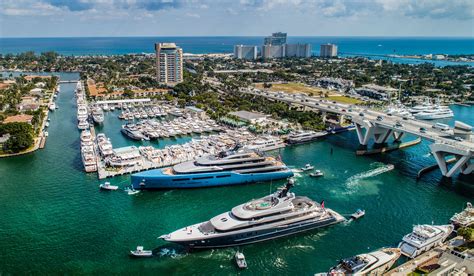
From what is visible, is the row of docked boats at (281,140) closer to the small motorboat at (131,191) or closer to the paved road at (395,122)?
the paved road at (395,122)

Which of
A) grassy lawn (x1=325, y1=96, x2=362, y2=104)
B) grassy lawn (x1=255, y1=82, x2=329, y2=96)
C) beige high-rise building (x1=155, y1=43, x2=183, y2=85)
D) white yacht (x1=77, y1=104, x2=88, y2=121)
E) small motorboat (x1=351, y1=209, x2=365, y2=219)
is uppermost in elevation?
beige high-rise building (x1=155, y1=43, x2=183, y2=85)

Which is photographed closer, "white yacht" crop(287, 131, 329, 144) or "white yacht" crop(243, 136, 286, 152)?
"white yacht" crop(243, 136, 286, 152)

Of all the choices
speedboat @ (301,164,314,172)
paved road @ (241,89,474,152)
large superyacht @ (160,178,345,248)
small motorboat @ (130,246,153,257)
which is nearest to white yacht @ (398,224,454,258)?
large superyacht @ (160,178,345,248)

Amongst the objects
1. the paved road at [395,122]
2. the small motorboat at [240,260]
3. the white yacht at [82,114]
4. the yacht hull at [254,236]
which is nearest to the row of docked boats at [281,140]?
the paved road at [395,122]

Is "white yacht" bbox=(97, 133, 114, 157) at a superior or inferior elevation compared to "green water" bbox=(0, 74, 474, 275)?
superior

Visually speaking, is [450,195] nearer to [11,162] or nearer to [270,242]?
[270,242]

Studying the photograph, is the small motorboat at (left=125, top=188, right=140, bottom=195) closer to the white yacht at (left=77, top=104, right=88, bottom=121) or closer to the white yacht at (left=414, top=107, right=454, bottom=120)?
the white yacht at (left=77, top=104, right=88, bottom=121)

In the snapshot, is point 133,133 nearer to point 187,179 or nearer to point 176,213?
point 187,179
